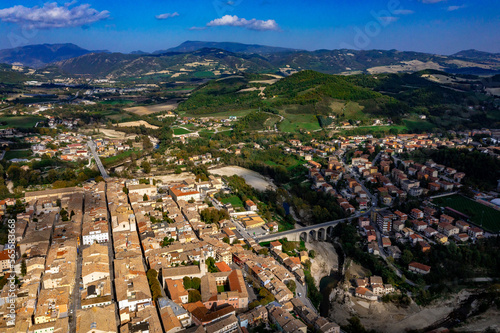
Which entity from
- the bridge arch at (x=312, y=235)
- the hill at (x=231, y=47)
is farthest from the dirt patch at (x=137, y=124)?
the hill at (x=231, y=47)

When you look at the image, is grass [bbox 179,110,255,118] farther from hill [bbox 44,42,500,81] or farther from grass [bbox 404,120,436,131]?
hill [bbox 44,42,500,81]

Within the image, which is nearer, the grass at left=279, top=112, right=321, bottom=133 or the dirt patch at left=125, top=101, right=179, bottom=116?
the grass at left=279, top=112, right=321, bottom=133

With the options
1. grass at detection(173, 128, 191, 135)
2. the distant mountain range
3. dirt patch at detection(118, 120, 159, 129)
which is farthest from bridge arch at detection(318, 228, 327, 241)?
the distant mountain range

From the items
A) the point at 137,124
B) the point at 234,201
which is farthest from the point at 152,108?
the point at 234,201

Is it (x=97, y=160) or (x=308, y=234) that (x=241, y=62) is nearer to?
(x=97, y=160)

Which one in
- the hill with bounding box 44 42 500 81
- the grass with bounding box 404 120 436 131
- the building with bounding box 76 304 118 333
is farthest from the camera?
the hill with bounding box 44 42 500 81

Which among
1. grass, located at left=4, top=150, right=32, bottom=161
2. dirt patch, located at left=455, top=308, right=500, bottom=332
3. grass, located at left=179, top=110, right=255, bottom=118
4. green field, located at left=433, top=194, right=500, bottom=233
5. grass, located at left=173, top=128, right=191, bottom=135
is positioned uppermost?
grass, located at left=179, top=110, right=255, bottom=118
